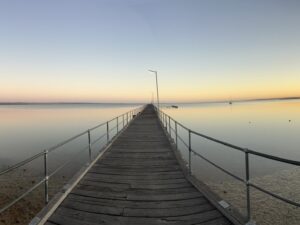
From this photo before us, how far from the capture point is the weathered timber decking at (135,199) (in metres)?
4.27

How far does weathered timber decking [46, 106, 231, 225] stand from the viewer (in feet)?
14.0

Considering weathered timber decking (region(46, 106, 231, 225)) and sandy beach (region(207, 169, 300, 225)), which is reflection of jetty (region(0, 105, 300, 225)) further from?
sandy beach (region(207, 169, 300, 225))

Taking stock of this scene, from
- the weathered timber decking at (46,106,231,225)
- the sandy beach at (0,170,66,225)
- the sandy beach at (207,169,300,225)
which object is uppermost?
the weathered timber decking at (46,106,231,225)

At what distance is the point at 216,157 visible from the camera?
20.0 metres

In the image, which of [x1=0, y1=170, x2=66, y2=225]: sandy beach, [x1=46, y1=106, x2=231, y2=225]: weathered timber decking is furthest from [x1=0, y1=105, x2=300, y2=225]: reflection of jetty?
[x1=0, y1=170, x2=66, y2=225]: sandy beach

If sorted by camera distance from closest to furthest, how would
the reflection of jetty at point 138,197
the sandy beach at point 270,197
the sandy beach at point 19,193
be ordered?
the reflection of jetty at point 138,197
the sandy beach at point 19,193
the sandy beach at point 270,197

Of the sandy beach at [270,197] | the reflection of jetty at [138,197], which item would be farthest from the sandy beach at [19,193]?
the sandy beach at [270,197]

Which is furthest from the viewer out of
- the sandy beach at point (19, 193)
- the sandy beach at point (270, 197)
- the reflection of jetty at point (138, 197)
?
the sandy beach at point (270, 197)

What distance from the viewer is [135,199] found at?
16.8 feet

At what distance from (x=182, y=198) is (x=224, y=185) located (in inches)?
346

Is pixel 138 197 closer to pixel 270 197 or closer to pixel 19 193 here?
pixel 270 197

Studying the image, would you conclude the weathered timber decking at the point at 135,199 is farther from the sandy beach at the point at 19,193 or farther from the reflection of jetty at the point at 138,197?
the sandy beach at the point at 19,193

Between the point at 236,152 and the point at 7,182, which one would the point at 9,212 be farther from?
the point at 236,152

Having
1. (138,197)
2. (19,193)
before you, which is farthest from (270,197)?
(19,193)
